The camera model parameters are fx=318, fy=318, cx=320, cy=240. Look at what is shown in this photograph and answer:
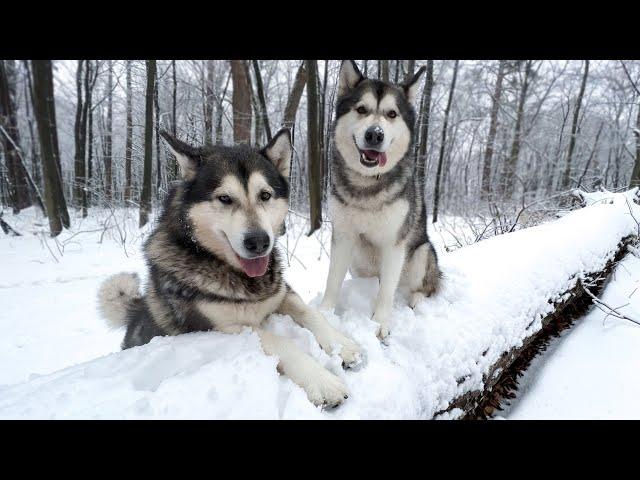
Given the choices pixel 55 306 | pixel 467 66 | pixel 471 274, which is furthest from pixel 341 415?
pixel 467 66

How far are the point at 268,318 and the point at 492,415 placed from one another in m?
1.62

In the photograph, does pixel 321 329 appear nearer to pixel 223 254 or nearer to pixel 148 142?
pixel 223 254

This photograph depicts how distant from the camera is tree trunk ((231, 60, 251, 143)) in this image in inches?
372

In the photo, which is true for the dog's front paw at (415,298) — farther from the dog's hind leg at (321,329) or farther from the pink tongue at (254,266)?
the pink tongue at (254,266)

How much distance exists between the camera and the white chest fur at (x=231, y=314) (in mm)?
1726

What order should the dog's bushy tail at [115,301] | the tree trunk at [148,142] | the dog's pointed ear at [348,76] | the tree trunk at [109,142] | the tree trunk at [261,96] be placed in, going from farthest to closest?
the tree trunk at [109,142] → the tree trunk at [261,96] → the tree trunk at [148,142] → the dog's bushy tail at [115,301] → the dog's pointed ear at [348,76]

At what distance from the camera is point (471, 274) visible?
274cm

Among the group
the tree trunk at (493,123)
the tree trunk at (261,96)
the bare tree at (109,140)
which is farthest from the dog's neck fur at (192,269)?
the tree trunk at (493,123)

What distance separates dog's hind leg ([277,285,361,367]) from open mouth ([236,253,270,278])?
342mm

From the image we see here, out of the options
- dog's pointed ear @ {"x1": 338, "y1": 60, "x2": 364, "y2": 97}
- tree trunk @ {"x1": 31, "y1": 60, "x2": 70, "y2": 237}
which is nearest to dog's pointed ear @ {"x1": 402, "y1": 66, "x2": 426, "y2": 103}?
dog's pointed ear @ {"x1": 338, "y1": 60, "x2": 364, "y2": 97}

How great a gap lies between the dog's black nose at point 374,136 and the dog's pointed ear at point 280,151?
22.8 inches

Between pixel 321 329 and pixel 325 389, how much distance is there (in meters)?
0.46

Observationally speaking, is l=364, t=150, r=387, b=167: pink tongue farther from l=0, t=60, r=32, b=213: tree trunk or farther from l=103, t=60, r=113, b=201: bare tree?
l=103, t=60, r=113, b=201: bare tree

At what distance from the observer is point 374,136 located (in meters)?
2.30
